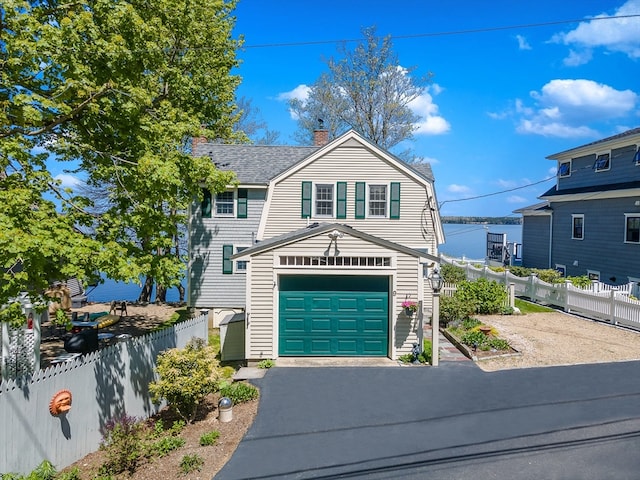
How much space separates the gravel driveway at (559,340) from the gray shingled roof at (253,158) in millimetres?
12491

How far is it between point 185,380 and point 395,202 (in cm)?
1270

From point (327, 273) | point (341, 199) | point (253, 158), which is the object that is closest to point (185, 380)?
point (327, 273)

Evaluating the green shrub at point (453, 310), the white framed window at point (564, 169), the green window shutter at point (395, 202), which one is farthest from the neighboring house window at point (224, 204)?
the white framed window at point (564, 169)

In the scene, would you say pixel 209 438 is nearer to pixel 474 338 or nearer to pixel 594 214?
pixel 474 338

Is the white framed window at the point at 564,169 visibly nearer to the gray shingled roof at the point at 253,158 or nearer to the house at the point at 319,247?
the house at the point at 319,247

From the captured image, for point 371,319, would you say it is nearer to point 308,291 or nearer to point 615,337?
point 308,291

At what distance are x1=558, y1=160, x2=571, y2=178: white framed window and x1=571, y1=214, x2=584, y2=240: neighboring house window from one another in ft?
11.2

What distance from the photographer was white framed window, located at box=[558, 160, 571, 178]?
1090 inches

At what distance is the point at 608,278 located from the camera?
→ 23.0 metres

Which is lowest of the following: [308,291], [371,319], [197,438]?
[197,438]

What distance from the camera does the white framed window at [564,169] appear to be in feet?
90.9

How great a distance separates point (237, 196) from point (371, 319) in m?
10.9

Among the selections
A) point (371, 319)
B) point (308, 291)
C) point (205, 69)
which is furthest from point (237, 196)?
point (371, 319)

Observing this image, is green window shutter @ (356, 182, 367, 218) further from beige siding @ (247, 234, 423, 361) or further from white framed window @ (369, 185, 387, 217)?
beige siding @ (247, 234, 423, 361)
